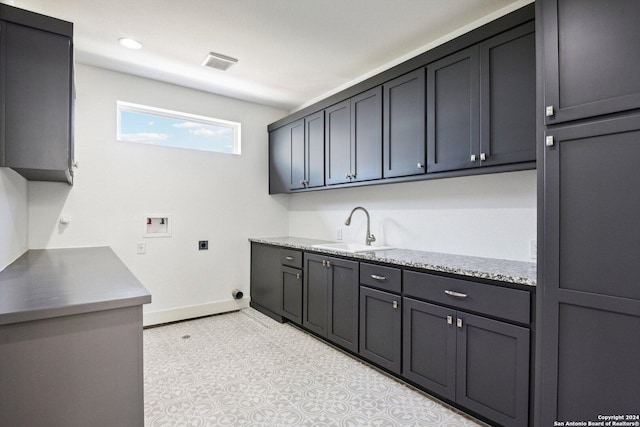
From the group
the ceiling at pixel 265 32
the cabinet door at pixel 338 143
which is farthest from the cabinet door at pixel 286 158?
the ceiling at pixel 265 32

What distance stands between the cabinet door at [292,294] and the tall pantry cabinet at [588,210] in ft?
7.12

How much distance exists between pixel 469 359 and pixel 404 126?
1643 mm

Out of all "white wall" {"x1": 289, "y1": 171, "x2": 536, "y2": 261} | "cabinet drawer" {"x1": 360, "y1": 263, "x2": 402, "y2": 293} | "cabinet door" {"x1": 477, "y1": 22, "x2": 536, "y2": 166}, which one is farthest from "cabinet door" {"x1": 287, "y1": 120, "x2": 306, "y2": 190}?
"cabinet door" {"x1": 477, "y1": 22, "x2": 536, "y2": 166}

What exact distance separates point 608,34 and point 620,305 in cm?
108

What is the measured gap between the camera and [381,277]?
244 cm

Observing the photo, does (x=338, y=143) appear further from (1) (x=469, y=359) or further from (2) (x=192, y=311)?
(2) (x=192, y=311)

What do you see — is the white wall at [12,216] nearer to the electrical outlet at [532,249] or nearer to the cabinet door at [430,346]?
the cabinet door at [430,346]

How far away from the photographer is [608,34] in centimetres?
136

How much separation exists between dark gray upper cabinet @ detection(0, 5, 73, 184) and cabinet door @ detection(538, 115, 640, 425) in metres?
2.41

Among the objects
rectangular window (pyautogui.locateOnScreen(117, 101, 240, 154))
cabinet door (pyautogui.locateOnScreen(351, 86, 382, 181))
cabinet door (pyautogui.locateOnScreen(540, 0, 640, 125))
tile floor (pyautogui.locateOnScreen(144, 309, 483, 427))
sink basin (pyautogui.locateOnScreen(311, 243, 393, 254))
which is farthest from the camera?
rectangular window (pyautogui.locateOnScreen(117, 101, 240, 154))

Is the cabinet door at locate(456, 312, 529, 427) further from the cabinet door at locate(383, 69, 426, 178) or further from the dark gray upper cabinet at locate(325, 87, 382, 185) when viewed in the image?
the dark gray upper cabinet at locate(325, 87, 382, 185)

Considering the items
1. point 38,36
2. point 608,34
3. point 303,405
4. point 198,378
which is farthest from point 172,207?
point 608,34

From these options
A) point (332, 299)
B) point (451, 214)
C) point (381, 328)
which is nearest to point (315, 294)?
point (332, 299)

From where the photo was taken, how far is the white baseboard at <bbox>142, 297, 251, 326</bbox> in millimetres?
3547
